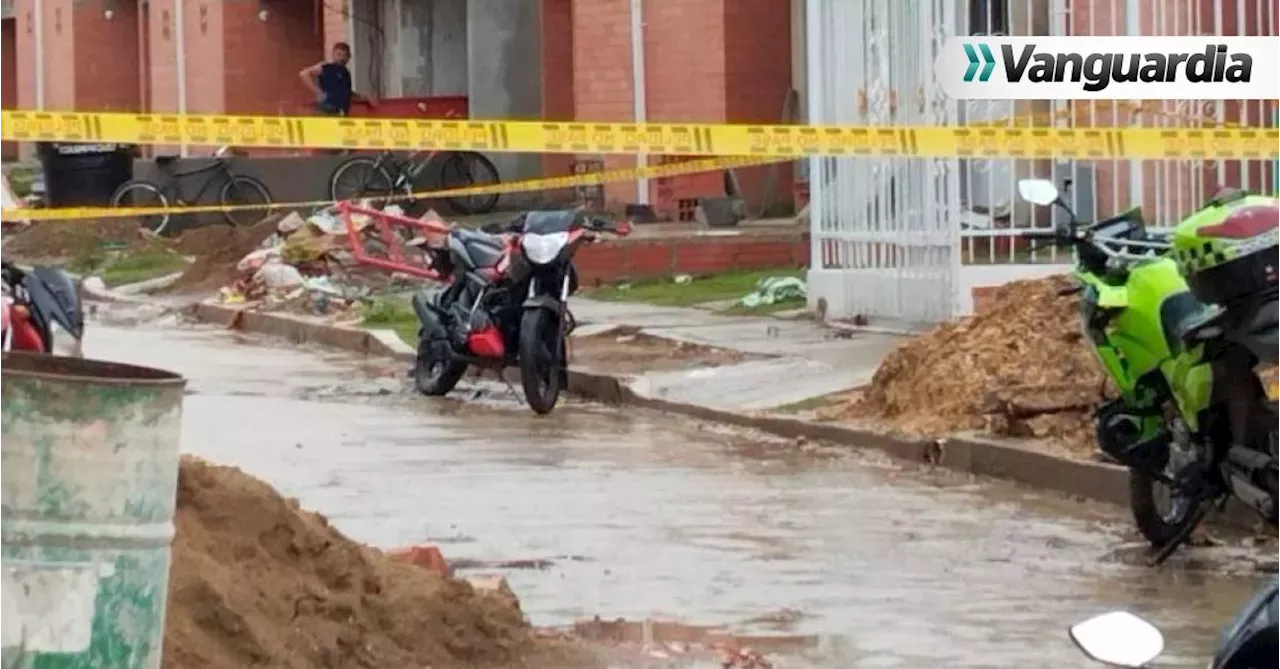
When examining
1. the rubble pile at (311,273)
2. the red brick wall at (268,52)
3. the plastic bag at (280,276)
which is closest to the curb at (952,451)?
the rubble pile at (311,273)

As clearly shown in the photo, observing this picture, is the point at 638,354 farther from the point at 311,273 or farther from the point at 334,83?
the point at 334,83

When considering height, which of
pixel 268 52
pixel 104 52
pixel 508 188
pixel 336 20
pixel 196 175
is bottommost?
pixel 508 188

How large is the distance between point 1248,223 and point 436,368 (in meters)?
8.38

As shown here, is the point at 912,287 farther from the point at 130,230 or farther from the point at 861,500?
the point at 130,230

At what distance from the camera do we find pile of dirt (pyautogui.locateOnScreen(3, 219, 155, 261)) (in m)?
32.5

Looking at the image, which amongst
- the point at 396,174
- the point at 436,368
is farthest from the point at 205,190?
the point at 436,368

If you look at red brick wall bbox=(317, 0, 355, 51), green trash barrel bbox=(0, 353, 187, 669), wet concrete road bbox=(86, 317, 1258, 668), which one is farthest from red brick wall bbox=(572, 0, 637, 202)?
green trash barrel bbox=(0, 353, 187, 669)

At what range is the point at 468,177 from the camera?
31.4 metres

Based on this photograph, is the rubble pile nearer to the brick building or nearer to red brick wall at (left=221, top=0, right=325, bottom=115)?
the brick building

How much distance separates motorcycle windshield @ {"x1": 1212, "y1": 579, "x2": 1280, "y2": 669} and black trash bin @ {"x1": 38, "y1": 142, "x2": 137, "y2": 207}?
97.3 ft

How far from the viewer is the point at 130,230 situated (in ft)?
108

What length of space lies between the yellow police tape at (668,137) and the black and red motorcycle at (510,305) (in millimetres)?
572

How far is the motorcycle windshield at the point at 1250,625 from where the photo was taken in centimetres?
477

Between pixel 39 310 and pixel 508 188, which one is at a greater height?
pixel 508 188
